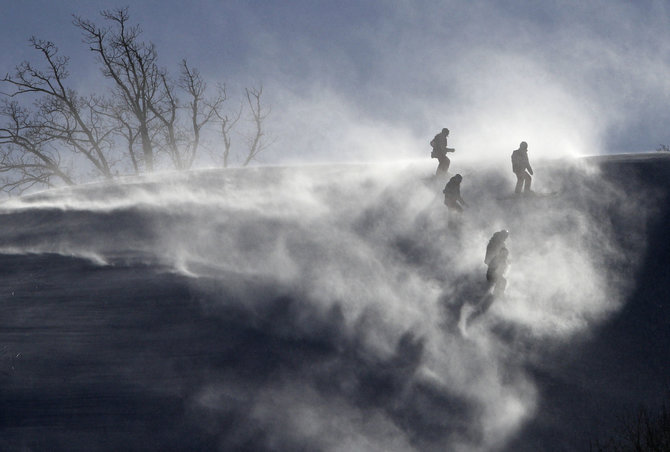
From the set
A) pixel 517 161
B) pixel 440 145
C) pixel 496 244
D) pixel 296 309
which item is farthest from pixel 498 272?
pixel 440 145

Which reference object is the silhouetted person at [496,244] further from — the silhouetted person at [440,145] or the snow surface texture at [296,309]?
the silhouetted person at [440,145]

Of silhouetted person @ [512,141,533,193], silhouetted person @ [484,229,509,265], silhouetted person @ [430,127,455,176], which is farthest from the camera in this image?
silhouetted person @ [430,127,455,176]

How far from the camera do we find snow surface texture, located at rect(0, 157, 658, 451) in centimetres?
1281

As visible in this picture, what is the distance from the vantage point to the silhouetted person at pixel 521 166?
2092cm

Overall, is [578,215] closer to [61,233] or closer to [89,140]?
[61,233]

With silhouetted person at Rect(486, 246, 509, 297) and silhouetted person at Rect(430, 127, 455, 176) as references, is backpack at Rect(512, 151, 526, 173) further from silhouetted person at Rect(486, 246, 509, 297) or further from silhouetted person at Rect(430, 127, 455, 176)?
silhouetted person at Rect(486, 246, 509, 297)

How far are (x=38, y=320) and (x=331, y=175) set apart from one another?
1289cm

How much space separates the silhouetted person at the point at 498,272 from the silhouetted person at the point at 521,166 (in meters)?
5.10

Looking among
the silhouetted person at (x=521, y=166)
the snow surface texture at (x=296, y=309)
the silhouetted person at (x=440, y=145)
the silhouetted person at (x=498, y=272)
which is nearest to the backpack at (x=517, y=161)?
the silhouetted person at (x=521, y=166)

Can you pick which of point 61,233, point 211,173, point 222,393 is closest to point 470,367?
point 222,393

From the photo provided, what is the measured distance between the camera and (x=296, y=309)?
16.0 metres

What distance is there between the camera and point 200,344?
14.7 meters

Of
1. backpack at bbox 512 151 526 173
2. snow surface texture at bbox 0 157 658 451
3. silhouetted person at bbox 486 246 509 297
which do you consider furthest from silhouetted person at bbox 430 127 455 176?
silhouetted person at bbox 486 246 509 297

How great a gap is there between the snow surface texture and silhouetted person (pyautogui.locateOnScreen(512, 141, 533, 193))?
55 cm
